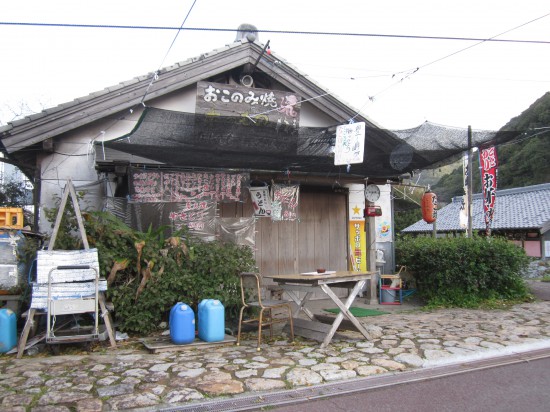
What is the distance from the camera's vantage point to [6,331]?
595 centimetres

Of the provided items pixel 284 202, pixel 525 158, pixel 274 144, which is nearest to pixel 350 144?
pixel 274 144

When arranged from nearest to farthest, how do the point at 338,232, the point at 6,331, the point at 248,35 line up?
the point at 6,331, the point at 248,35, the point at 338,232

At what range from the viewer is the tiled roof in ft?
74.0

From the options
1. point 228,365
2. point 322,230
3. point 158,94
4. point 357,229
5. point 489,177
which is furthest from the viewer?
point 489,177

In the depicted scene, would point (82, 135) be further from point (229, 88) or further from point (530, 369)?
point (530, 369)

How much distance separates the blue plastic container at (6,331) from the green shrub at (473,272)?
7975mm

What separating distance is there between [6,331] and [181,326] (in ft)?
7.59

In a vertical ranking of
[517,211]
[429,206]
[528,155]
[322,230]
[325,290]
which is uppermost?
[528,155]

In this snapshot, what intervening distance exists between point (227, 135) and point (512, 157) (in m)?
30.1

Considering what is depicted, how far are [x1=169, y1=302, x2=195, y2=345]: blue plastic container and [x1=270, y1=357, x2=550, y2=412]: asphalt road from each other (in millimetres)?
2386

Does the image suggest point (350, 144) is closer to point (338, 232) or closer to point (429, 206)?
point (338, 232)

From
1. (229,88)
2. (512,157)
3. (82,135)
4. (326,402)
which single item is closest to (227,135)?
(229,88)

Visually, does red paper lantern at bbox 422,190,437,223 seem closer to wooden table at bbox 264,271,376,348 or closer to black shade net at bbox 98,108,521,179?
black shade net at bbox 98,108,521,179

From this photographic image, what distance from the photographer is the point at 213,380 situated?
4.83 meters
